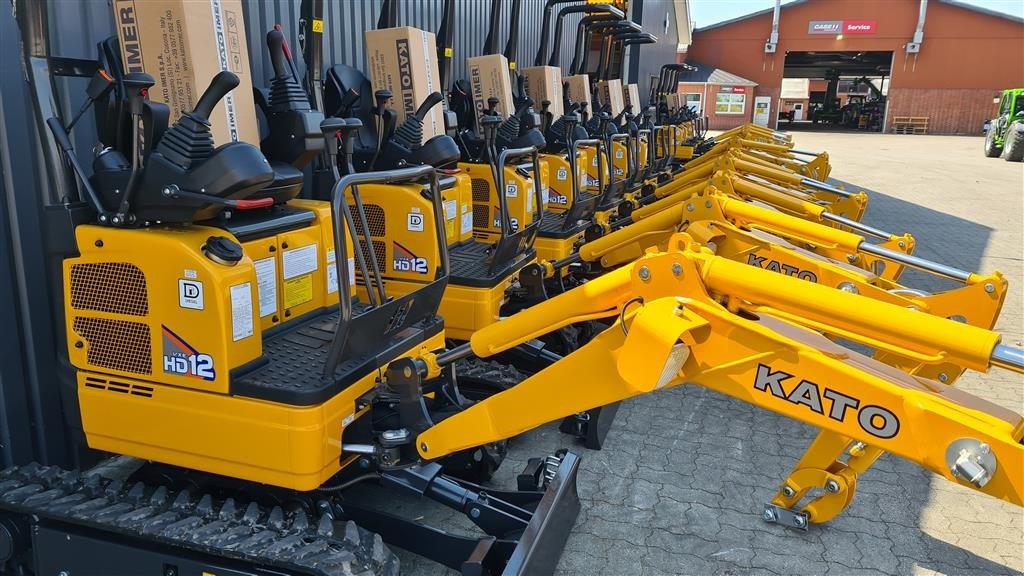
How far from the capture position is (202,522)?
8.99 feet

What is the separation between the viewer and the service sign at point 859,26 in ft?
133

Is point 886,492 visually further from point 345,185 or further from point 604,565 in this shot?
point 345,185

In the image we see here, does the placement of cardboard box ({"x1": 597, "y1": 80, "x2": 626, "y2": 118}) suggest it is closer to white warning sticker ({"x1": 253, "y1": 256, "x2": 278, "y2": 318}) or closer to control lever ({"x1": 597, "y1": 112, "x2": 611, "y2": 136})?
control lever ({"x1": 597, "y1": 112, "x2": 611, "y2": 136})

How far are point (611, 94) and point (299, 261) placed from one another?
9.90 m

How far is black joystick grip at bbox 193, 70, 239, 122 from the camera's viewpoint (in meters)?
2.70

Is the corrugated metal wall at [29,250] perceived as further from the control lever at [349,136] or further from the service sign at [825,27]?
the service sign at [825,27]

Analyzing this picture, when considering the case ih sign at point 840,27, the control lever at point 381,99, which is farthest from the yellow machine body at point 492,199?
the case ih sign at point 840,27

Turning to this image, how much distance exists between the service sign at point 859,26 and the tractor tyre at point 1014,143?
1593 cm

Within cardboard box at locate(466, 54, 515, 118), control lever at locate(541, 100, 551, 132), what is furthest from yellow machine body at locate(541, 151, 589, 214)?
cardboard box at locate(466, 54, 515, 118)

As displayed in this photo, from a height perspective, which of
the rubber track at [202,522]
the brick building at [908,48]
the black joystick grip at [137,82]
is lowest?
the rubber track at [202,522]

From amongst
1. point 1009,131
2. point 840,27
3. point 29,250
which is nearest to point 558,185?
point 29,250

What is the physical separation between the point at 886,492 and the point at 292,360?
3412mm

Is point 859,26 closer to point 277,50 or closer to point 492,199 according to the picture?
point 492,199

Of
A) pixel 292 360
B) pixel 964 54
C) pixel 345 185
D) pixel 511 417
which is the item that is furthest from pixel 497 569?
pixel 964 54
